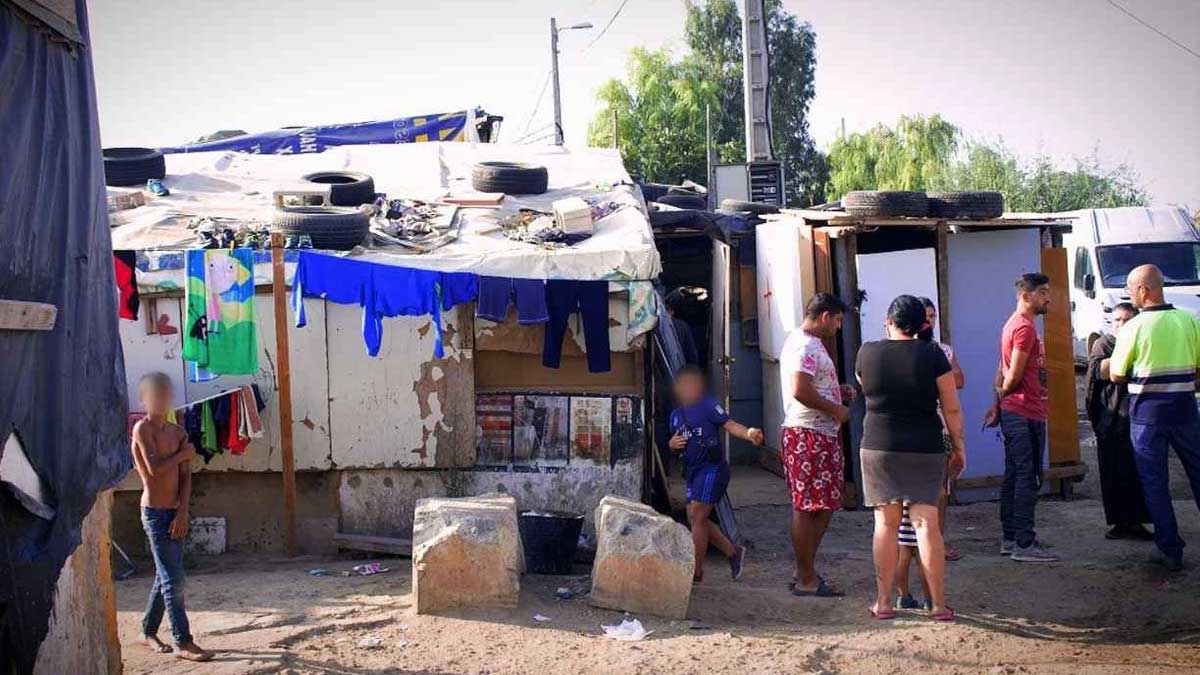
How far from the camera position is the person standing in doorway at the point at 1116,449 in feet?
30.1

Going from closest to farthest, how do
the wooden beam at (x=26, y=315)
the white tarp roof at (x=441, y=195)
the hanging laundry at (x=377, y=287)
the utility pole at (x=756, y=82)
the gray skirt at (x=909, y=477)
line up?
1. the wooden beam at (x=26, y=315)
2. the gray skirt at (x=909, y=477)
3. the hanging laundry at (x=377, y=287)
4. the white tarp roof at (x=441, y=195)
5. the utility pole at (x=756, y=82)

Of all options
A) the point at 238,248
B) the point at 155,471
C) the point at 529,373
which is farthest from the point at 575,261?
the point at 155,471

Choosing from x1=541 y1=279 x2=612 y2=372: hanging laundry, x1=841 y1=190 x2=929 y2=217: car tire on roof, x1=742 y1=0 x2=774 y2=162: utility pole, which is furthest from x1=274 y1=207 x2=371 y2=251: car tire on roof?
x1=742 y1=0 x2=774 y2=162: utility pole

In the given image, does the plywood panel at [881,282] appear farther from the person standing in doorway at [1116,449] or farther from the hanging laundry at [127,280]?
the hanging laundry at [127,280]

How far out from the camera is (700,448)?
8.39 metres

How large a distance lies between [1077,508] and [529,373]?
16.5ft

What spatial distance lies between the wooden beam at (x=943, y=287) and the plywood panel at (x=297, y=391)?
5.47 metres

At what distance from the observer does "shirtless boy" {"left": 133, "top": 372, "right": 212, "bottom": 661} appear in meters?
6.72

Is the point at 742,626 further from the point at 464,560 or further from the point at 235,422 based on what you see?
the point at 235,422

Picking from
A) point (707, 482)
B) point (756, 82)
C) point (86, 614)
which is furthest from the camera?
point (756, 82)

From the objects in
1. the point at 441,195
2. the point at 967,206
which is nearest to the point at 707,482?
the point at 967,206

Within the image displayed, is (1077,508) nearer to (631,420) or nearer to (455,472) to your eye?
(631,420)

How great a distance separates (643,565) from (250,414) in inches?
138

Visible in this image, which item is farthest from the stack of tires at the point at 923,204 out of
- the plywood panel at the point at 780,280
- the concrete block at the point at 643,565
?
the concrete block at the point at 643,565
